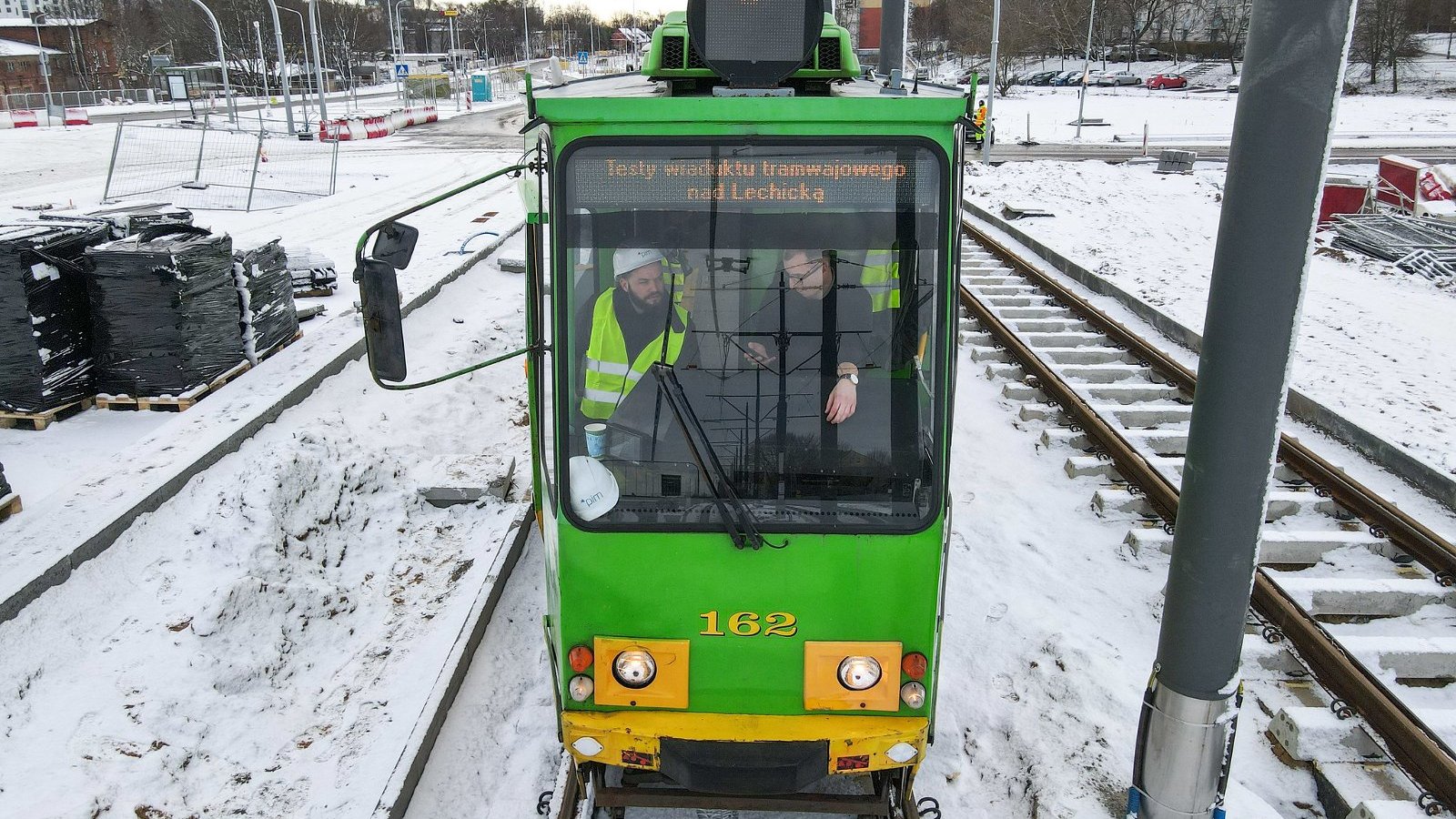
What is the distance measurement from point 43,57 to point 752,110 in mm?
65588

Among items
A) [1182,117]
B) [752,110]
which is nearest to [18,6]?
[1182,117]

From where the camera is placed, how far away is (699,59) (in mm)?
4465

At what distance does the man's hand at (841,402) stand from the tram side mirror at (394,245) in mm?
1697

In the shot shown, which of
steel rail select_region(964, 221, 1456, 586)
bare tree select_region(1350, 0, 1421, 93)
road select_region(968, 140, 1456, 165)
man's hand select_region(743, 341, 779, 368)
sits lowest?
steel rail select_region(964, 221, 1456, 586)

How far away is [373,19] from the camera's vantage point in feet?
343

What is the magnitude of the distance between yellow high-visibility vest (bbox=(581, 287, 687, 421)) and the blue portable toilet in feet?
189

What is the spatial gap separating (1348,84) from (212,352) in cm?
6426

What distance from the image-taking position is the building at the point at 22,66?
201 ft

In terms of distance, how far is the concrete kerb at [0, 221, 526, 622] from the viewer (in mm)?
5582

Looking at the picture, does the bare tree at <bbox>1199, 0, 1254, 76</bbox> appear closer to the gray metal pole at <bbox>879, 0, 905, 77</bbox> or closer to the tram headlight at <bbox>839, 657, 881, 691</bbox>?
the gray metal pole at <bbox>879, 0, 905, 77</bbox>

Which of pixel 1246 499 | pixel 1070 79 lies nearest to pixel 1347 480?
pixel 1246 499

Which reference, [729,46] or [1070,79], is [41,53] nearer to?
[1070,79]

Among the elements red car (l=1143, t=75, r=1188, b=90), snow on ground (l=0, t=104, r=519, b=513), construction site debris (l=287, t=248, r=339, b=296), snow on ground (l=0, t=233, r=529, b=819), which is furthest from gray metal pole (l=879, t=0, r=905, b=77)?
red car (l=1143, t=75, r=1188, b=90)

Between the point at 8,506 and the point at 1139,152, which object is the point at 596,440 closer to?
the point at 8,506
